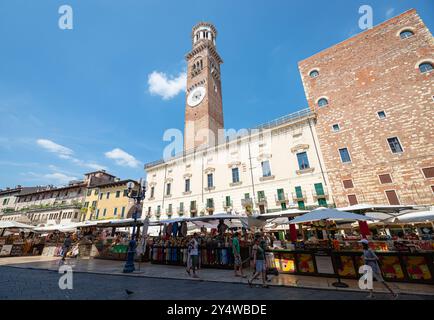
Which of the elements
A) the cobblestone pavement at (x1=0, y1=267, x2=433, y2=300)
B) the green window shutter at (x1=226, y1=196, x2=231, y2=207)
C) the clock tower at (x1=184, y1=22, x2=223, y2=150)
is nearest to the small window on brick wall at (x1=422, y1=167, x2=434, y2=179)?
the cobblestone pavement at (x1=0, y1=267, x2=433, y2=300)

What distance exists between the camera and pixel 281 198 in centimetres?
1994

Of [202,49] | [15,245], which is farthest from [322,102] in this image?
[15,245]

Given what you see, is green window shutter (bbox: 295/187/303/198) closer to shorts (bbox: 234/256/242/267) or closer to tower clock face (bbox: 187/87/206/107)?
shorts (bbox: 234/256/242/267)

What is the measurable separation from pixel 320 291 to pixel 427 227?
52.9 feet

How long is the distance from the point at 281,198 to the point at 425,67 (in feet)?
62.2

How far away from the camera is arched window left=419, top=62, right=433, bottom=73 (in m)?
18.2

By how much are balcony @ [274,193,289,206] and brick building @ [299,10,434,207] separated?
173 inches

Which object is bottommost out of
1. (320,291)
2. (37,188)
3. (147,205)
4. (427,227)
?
(320,291)

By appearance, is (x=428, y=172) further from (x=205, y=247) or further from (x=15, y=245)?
(x=15, y=245)

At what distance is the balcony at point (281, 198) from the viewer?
19592 millimetres

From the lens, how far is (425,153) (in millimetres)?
15750

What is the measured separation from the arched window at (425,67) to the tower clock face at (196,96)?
28.7 metres
